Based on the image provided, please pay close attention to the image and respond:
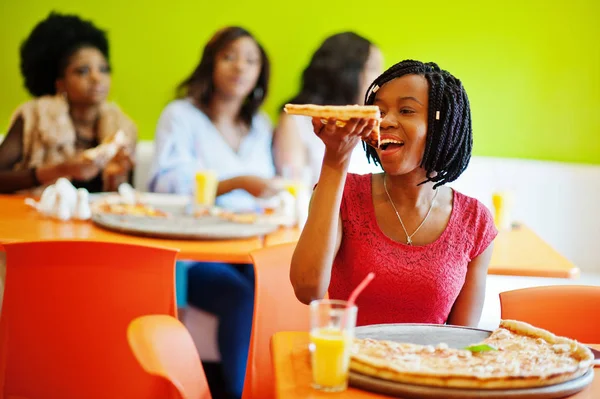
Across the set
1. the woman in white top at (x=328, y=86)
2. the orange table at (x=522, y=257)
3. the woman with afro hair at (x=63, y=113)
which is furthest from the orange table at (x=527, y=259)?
the woman with afro hair at (x=63, y=113)

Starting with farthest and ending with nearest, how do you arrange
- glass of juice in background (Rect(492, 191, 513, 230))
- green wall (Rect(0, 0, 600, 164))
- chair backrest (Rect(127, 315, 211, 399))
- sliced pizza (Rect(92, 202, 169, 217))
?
green wall (Rect(0, 0, 600, 164)), glass of juice in background (Rect(492, 191, 513, 230)), sliced pizza (Rect(92, 202, 169, 217)), chair backrest (Rect(127, 315, 211, 399))

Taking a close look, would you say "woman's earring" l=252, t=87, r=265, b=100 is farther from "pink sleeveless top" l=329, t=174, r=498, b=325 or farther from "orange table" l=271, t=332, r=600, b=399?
"orange table" l=271, t=332, r=600, b=399

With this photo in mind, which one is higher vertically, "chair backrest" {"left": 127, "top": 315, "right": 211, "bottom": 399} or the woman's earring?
the woman's earring

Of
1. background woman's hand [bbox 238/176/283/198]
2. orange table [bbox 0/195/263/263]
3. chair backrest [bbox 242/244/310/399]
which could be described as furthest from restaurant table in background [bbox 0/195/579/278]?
background woman's hand [bbox 238/176/283/198]

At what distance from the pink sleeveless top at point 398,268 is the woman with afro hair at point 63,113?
6.91 ft

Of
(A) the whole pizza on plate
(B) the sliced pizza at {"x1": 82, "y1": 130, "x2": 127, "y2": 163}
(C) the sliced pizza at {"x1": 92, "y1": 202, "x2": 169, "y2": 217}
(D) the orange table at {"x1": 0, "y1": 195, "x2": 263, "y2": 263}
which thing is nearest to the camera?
(A) the whole pizza on plate

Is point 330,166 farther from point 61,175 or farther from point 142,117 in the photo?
point 142,117

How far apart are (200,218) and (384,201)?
117 centimetres

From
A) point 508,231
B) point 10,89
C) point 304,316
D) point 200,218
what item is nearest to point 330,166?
point 304,316

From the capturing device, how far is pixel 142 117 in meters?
4.73

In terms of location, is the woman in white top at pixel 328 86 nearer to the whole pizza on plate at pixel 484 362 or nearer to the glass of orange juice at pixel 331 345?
the whole pizza on plate at pixel 484 362

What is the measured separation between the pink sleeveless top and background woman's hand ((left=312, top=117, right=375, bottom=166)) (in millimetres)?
356

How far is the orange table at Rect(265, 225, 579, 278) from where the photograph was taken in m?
2.55

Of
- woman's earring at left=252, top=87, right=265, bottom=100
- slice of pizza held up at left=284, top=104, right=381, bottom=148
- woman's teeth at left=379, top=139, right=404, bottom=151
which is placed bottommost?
woman's teeth at left=379, top=139, right=404, bottom=151
